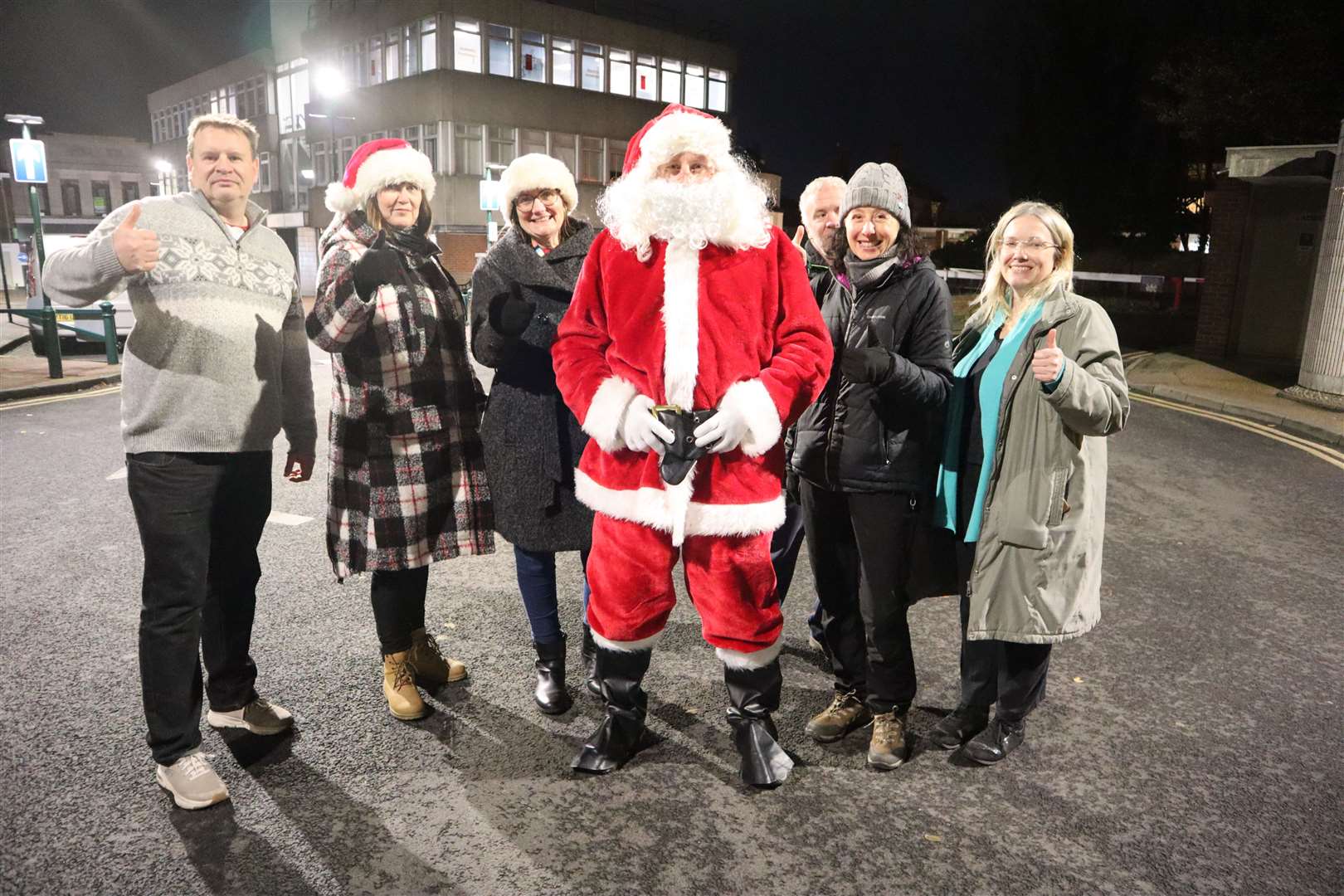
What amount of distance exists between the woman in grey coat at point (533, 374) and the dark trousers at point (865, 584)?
97cm

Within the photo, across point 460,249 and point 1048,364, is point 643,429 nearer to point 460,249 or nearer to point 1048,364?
point 1048,364

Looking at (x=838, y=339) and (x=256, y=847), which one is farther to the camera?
(x=838, y=339)

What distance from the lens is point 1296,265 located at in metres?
15.5

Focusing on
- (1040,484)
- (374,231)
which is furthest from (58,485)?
(1040,484)

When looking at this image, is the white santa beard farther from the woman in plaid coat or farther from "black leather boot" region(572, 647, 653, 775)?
"black leather boot" region(572, 647, 653, 775)

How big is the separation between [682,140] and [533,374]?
44.1 inches

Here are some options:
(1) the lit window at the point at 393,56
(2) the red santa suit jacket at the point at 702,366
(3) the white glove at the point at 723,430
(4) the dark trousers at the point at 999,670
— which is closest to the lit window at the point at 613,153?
(1) the lit window at the point at 393,56

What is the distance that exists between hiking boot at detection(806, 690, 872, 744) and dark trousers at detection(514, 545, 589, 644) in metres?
1.10

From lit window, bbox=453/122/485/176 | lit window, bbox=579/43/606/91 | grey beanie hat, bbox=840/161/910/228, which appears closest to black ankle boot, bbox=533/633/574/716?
grey beanie hat, bbox=840/161/910/228

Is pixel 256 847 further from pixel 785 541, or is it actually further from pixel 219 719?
pixel 785 541

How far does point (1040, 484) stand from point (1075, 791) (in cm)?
111

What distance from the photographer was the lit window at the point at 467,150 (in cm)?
3444

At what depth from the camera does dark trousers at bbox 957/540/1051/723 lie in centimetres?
337

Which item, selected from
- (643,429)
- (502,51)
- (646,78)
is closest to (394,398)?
(643,429)
